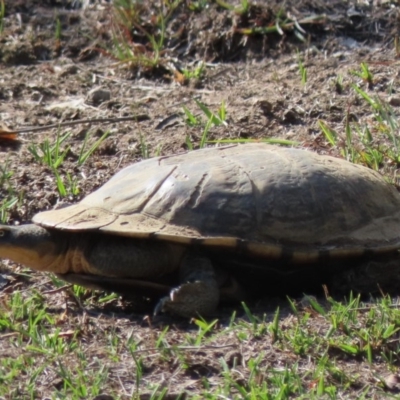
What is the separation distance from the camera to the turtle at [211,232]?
405 cm

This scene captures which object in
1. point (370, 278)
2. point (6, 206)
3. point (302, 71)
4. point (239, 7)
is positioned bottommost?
point (6, 206)

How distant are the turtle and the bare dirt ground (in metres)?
0.25

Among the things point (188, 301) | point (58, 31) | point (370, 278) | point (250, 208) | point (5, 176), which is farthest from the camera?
point (58, 31)

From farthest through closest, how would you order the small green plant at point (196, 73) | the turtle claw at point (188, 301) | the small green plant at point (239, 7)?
the small green plant at point (239, 7) < the small green plant at point (196, 73) < the turtle claw at point (188, 301)

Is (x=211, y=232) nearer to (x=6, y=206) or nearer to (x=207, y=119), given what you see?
(x=6, y=206)

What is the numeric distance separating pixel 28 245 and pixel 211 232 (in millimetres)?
845

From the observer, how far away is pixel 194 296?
3975 millimetres

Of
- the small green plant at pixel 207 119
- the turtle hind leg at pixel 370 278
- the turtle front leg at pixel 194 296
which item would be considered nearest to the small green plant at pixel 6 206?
the small green plant at pixel 207 119

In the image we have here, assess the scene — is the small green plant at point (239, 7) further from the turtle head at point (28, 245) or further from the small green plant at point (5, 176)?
the turtle head at point (28, 245)

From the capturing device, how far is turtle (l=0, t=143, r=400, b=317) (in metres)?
4.05

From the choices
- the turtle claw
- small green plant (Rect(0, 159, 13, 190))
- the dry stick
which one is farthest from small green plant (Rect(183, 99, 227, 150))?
the turtle claw

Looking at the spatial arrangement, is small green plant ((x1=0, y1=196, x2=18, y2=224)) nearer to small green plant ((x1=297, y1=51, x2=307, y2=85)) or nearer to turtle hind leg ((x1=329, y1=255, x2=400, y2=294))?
turtle hind leg ((x1=329, y1=255, x2=400, y2=294))

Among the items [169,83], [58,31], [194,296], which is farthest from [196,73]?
[194,296]

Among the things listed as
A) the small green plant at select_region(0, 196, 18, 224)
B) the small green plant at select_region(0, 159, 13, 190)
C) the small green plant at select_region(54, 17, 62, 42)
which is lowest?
the small green plant at select_region(0, 196, 18, 224)
